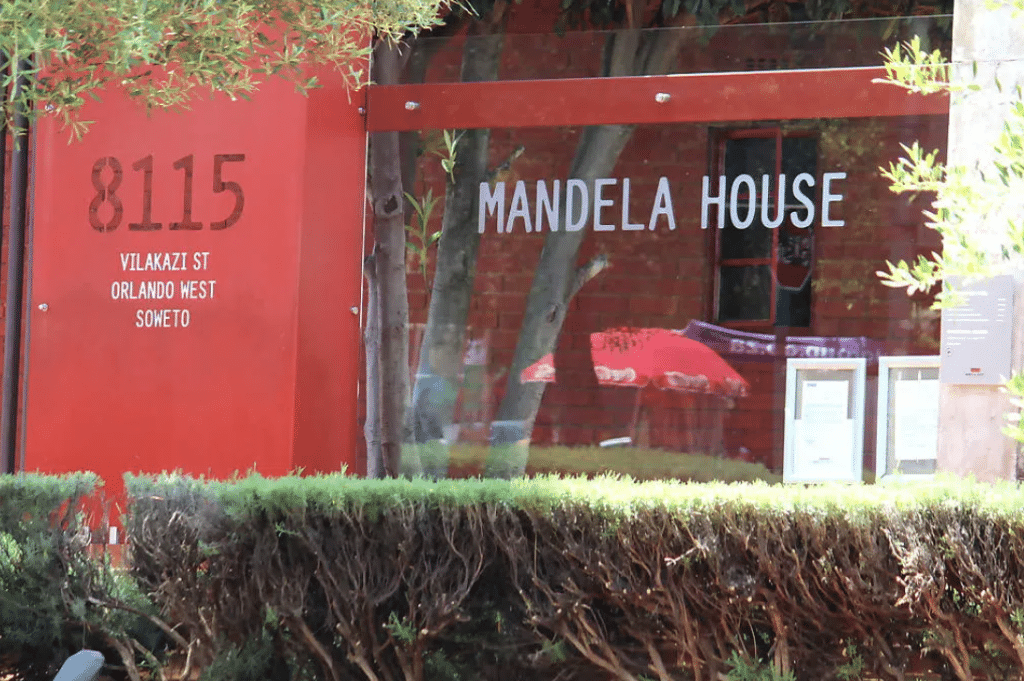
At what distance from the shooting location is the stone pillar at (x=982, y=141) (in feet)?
21.2

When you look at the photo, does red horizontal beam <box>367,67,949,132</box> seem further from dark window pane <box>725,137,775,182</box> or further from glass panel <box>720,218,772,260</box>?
glass panel <box>720,218,772,260</box>

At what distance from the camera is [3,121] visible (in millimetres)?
6008

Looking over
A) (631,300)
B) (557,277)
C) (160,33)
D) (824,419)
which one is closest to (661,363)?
(631,300)

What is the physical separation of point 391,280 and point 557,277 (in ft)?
3.06

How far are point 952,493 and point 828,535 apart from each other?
1.40 feet

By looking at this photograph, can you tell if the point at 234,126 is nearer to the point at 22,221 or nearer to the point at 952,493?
the point at 22,221

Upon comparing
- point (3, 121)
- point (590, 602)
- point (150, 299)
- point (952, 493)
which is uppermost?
point (3, 121)

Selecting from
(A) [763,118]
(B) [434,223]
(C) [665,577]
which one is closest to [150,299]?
(B) [434,223]

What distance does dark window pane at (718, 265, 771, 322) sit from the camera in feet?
23.1

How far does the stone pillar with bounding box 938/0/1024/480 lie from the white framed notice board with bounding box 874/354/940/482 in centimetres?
16

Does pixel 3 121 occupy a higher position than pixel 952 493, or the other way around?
pixel 3 121

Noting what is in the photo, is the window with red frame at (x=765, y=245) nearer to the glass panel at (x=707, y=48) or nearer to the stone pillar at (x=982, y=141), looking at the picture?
the glass panel at (x=707, y=48)

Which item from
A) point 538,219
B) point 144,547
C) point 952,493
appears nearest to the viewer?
point 952,493

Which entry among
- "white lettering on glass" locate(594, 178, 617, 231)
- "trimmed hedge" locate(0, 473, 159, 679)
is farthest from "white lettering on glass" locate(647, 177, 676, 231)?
"trimmed hedge" locate(0, 473, 159, 679)
